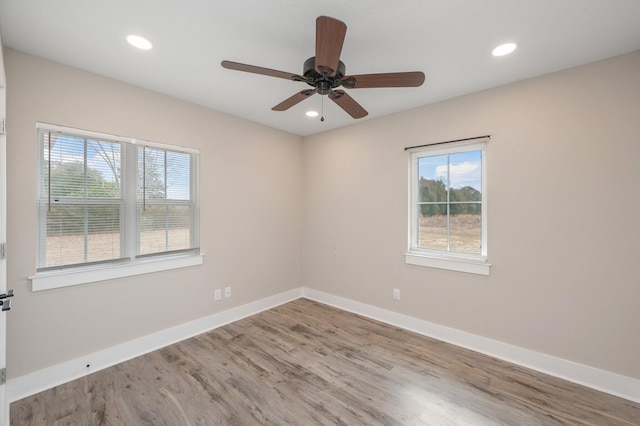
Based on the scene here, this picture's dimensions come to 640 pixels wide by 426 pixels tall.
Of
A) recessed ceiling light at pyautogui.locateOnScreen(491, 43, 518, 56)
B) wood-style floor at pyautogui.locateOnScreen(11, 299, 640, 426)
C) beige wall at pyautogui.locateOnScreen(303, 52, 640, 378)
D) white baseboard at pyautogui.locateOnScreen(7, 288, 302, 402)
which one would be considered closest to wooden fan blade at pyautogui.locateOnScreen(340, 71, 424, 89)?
recessed ceiling light at pyautogui.locateOnScreen(491, 43, 518, 56)

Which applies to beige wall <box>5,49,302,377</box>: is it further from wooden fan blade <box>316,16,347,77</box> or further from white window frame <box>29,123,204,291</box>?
A: wooden fan blade <box>316,16,347,77</box>

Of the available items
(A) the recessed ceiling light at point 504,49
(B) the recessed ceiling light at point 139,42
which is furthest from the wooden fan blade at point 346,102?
(B) the recessed ceiling light at point 139,42

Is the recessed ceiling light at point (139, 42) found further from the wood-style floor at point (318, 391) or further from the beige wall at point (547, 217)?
the wood-style floor at point (318, 391)

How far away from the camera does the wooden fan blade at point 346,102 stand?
6.56 ft

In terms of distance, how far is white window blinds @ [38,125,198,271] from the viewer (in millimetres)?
2238

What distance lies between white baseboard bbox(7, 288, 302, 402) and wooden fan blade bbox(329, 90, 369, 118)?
2744mm

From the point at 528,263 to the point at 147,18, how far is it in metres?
3.53

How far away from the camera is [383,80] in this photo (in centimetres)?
182

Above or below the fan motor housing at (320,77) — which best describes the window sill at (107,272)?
below

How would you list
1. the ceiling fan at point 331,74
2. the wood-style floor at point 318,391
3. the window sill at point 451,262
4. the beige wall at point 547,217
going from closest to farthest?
1. the ceiling fan at point 331,74
2. the wood-style floor at point 318,391
3. the beige wall at point 547,217
4. the window sill at point 451,262

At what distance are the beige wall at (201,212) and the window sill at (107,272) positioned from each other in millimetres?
56

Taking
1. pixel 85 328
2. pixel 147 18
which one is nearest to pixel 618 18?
pixel 147 18

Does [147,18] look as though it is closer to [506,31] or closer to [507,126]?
[506,31]

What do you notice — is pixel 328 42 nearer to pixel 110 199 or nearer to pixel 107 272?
pixel 110 199
